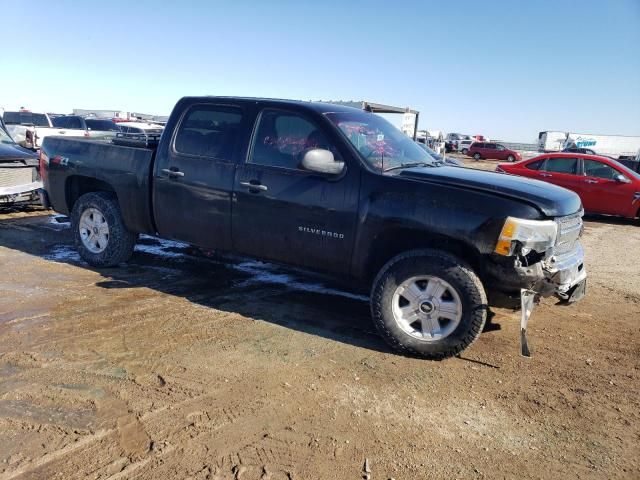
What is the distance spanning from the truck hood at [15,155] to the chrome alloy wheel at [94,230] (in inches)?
131

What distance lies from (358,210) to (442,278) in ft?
2.90

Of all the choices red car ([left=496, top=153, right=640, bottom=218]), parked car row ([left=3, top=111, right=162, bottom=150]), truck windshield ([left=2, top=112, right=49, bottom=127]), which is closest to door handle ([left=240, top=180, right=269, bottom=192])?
red car ([left=496, top=153, right=640, bottom=218])

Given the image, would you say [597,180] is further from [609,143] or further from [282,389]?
[609,143]

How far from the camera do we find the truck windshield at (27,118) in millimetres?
19844

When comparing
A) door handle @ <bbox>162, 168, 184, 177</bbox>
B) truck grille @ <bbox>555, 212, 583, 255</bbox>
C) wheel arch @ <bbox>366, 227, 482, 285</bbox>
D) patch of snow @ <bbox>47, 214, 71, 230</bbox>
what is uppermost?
door handle @ <bbox>162, 168, 184, 177</bbox>

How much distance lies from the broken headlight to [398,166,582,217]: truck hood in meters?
0.13

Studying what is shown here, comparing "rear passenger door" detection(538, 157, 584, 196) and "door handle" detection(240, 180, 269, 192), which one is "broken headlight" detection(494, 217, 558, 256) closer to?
"door handle" detection(240, 180, 269, 192)

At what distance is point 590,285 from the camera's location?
6469mm

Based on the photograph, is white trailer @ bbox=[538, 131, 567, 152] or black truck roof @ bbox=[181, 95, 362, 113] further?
white trailer @ bbox=[538, 131, 567, 152]

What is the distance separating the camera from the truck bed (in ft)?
18.2

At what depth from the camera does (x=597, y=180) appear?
12.3 meters

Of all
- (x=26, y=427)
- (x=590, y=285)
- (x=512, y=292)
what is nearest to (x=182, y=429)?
(x=26, y=427)

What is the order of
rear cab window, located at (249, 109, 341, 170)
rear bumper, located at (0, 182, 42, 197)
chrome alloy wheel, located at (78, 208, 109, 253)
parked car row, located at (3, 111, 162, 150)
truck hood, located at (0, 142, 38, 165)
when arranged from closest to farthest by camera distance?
rear cab window, located at (249, 109, 341, 170), chrome alloy wheel, located at (78, 208, 109, 253), rear bumper, located at (0, 182, 42, 197), truck hood, located at (0, 142, 38, 165), parked car row, located at (3, 111, 162, 150)

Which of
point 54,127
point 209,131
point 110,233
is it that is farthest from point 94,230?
point 54,127
